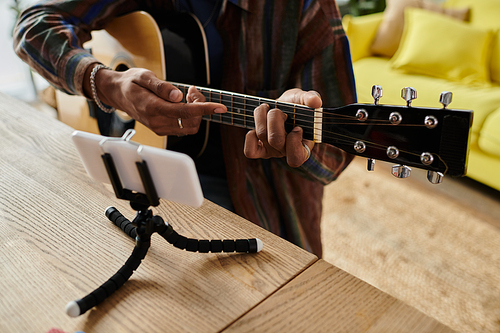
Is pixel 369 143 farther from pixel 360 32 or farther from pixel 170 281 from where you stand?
pixel 360 32

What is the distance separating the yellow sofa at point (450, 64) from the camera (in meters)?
1.82

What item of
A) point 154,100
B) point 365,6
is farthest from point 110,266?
point 365,6

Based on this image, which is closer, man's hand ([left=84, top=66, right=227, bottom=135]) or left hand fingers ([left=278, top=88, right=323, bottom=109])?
left hand fingers ([left=278, top=88, right=323, bottom=109])

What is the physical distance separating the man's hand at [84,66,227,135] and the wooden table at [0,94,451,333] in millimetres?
224

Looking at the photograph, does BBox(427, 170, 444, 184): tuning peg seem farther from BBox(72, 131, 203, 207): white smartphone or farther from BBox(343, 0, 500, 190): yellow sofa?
BBox(343, 0, 500, 190): yellow sofa

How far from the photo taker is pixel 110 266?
467mm

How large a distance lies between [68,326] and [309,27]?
79cm

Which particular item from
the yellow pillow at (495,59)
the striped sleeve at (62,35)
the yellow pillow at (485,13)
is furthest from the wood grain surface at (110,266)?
the yellow pillow at (485,13)

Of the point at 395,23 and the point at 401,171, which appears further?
the point at 395,23

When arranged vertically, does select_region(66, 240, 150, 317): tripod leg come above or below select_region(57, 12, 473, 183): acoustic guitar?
below

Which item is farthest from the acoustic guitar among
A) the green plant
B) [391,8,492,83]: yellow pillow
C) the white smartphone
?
the green plant

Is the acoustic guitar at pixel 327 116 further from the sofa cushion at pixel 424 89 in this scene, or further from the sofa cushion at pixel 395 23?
the sofa cushion at pixel 395 23

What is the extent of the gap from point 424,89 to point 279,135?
1.74m

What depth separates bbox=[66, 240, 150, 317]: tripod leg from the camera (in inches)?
15.6
